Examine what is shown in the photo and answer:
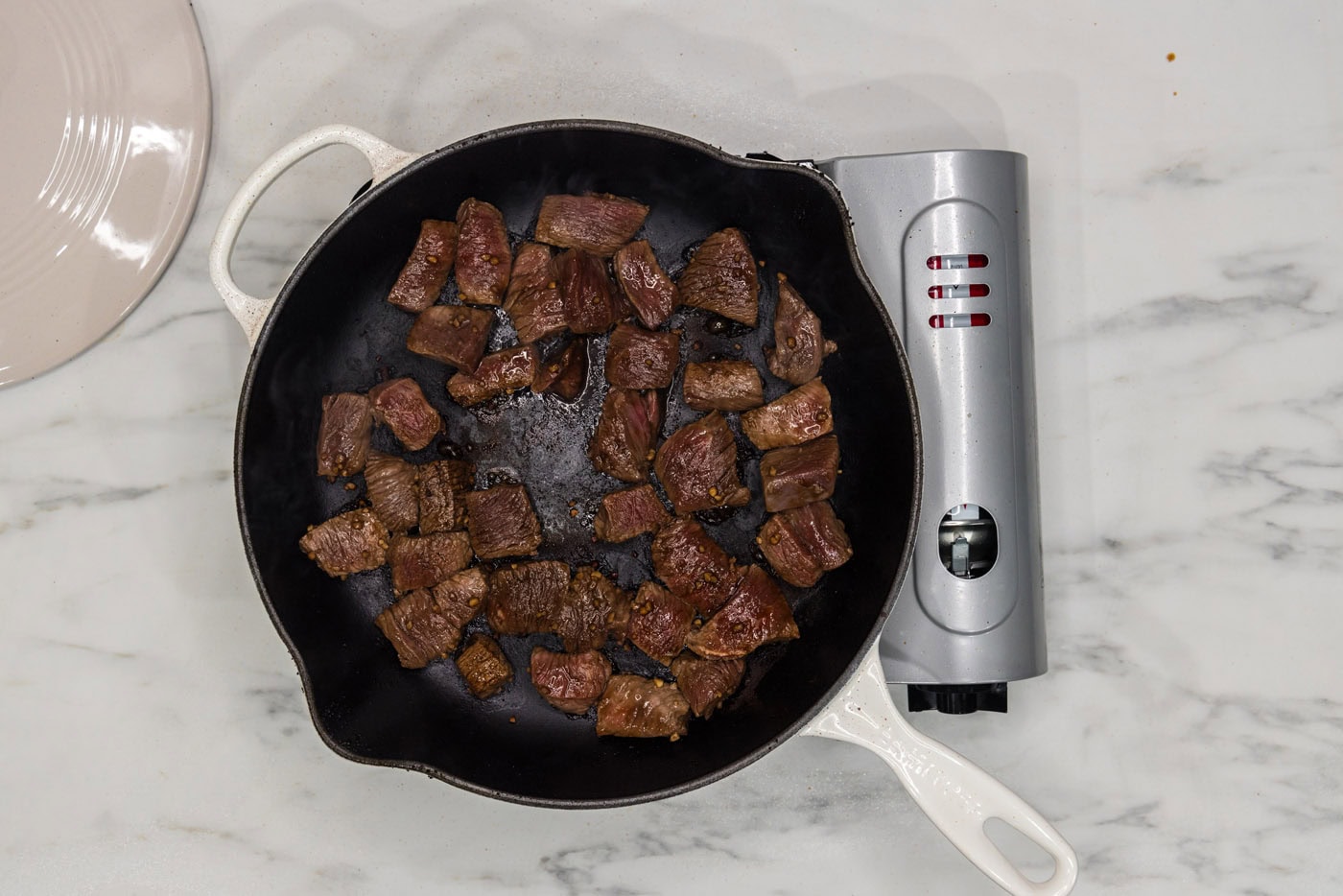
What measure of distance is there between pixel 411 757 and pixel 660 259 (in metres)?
1.39

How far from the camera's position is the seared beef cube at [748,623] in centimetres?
233

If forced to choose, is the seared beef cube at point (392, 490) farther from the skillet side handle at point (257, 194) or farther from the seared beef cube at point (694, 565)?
the seared beef cube at point (694, 565)

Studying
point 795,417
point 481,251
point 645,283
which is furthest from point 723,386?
point 481,251

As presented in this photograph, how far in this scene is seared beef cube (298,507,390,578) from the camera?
2.37 meters

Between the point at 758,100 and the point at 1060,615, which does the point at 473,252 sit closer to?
the point at 758,100

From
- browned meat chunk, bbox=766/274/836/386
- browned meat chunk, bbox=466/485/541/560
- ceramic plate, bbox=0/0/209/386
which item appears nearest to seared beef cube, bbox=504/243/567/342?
browned meat chunk, bbox=466/485/541/560

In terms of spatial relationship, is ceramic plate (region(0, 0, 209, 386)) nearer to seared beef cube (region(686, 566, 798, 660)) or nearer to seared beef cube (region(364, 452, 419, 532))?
seared beef cube (region(364, 452, 419, 532))

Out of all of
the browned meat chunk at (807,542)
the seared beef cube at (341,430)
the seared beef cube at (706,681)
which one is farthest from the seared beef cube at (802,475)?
the seared beef cube at (341,430)

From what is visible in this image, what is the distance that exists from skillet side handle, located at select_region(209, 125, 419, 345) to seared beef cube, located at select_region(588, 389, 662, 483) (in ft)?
2.53

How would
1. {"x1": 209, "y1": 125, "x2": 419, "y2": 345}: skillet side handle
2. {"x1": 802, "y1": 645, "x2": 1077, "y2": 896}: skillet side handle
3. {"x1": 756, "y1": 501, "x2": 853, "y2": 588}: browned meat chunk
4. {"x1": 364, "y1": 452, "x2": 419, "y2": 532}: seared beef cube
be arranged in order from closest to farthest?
{"x1": 802, "y1": 645, "x2": 1077, "y2": 896}: skillet side handle < {"x1": 209, "y1": 125, "x2": 419, "y2": 345}: skillet side handle < {"x1": 756, "y1": 501, "x2": 853, "y2": 588}: browned meat chunk < {"x1": 364, "y1": 452, "x2": 419, "y2": 532}: seared beef cube

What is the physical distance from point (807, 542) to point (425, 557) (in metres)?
0.96

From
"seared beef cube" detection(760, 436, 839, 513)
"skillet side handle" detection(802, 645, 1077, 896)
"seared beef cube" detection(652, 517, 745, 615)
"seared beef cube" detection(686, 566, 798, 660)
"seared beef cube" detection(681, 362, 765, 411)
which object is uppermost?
"seared beef cube" detection(681, 362, 765, 411)

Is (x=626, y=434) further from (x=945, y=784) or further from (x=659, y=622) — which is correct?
(x=945, y=784)

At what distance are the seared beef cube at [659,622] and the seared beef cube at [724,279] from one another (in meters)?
0.72
